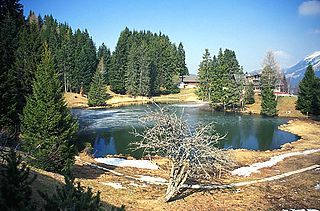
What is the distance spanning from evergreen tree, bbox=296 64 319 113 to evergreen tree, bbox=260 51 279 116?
16.2 ft

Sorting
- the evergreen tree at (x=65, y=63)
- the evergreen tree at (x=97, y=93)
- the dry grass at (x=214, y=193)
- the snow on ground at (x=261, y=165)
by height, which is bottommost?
the snow on ground at (x=261, y=165)

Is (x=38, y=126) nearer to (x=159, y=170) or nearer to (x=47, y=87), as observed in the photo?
(x=47, y=87)

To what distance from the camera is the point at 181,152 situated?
14797mm

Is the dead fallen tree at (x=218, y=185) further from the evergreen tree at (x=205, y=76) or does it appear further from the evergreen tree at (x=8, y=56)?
the evergreen tree at (x=205, y=76)

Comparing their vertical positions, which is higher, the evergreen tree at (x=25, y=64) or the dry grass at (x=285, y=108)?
the evergreen tree at (x=25, y=64)

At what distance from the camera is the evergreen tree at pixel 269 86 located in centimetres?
5784

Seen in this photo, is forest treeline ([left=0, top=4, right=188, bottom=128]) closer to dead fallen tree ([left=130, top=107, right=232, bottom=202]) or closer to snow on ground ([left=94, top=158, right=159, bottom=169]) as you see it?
snow on ground ([left=94, top=158, right=159, bottom=169])

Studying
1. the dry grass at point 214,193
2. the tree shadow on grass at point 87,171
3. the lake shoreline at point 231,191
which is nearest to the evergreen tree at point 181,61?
the lake shoreline at point 231,191

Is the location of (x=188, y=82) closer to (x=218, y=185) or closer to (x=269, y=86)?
(x=269, y=86)

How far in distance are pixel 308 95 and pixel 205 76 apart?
24862 millimetres

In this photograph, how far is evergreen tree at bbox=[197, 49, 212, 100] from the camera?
74625 mm

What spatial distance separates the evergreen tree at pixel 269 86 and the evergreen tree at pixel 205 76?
48.4 ft

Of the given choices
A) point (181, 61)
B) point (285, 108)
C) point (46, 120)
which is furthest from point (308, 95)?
point (46, 120)

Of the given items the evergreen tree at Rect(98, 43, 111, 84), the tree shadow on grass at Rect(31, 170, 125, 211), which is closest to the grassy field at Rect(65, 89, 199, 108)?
the evergreen tree at Rect(98, 43, 111, 84)
